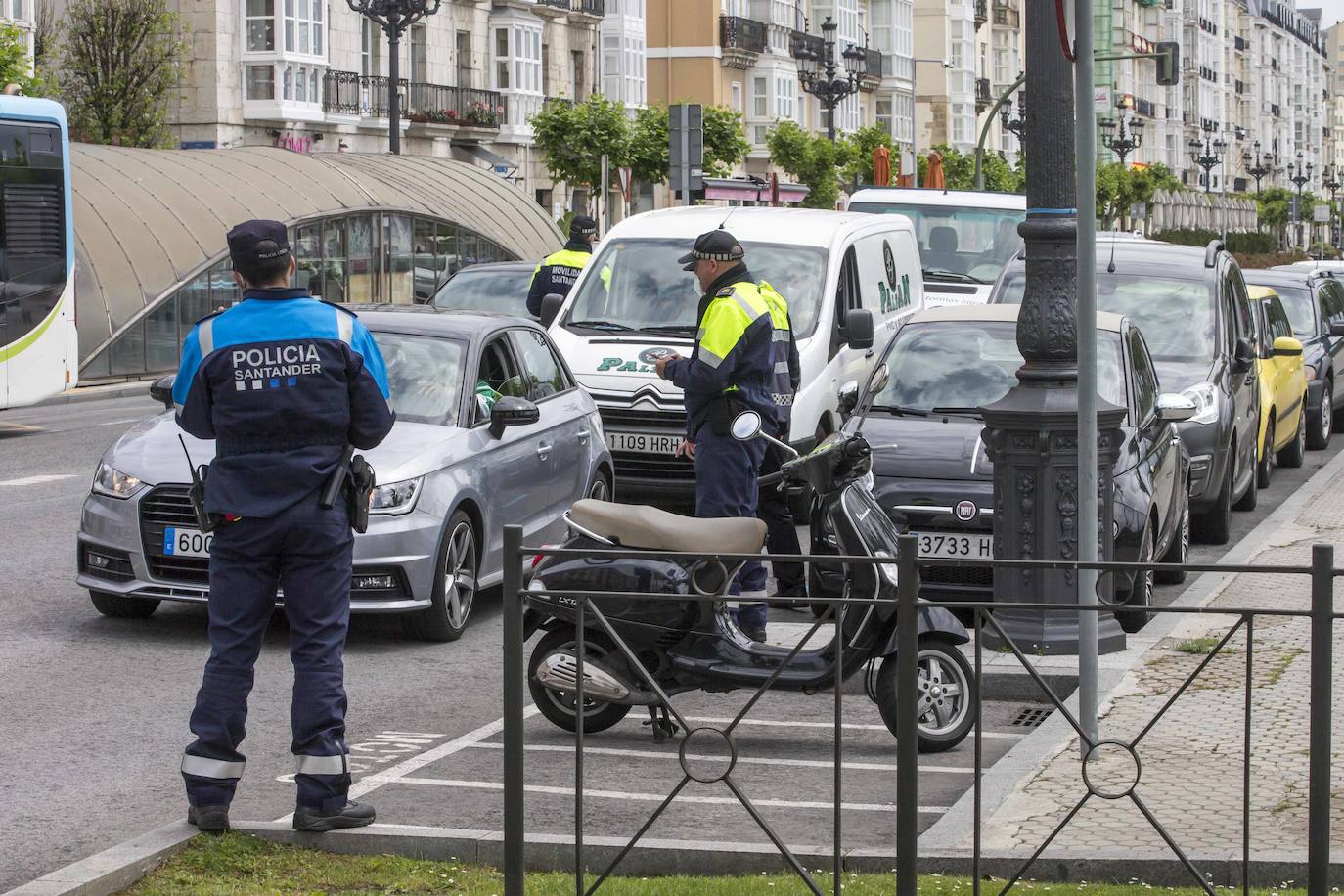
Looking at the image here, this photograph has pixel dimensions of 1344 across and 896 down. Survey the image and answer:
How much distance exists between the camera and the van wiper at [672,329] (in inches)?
586

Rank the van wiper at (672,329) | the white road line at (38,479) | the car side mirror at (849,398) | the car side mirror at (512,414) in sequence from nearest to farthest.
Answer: the car side mirror at (512,414) < the car side mirror at (849,398) < the van wiper at (672,329) < the white road line at (38,479)

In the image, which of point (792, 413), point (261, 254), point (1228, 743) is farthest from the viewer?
point (792, 413)

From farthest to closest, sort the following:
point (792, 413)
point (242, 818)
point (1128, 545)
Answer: point (792, 413)
point (1128, 545)
point (242, 818)

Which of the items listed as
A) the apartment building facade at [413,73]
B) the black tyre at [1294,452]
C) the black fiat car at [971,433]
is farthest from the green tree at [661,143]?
the black fiat car at [971,433]

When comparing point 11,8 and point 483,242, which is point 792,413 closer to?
point 483,242

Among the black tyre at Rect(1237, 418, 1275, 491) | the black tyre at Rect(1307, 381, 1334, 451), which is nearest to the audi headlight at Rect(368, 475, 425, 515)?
the black tyre at Rect(1237, 418, 1275, 491)

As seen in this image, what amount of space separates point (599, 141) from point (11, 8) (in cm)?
1736

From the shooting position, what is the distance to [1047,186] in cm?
906

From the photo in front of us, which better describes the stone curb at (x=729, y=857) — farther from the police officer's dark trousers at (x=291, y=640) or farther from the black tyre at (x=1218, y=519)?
the black tyre at (x=1218, y=519)

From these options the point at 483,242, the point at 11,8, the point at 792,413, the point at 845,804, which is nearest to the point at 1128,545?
the point at 792,413

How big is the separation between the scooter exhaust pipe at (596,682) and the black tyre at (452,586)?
8.67 ft

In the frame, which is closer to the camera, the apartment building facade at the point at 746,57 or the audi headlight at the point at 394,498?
the audi headlight at the point at 394,498

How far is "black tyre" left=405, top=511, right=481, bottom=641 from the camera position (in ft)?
Result: 33.1

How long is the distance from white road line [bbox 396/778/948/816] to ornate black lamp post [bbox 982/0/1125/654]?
2.82 meters
